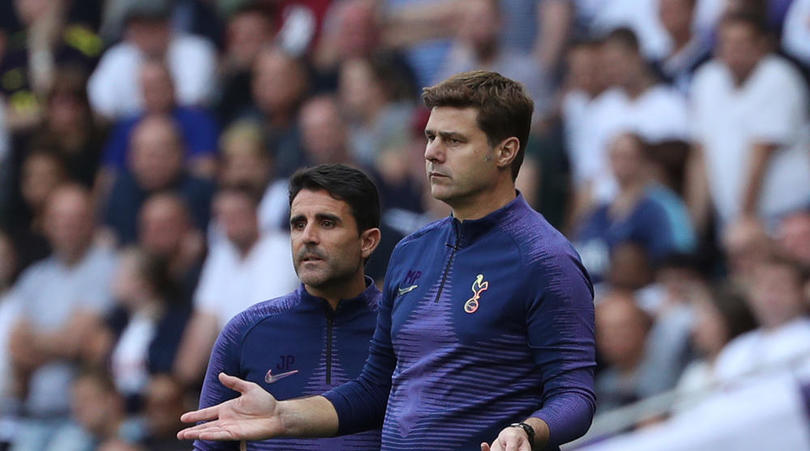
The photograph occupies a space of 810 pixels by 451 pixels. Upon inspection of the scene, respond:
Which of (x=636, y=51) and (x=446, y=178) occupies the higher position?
(x=636, y=51)

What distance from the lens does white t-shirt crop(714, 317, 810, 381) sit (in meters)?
6.66

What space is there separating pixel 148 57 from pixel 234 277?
2.41 m

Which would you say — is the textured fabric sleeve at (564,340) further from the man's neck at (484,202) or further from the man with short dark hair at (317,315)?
the man with short dark hair at (317,315)

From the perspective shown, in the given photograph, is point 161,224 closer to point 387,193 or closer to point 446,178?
point 387,193

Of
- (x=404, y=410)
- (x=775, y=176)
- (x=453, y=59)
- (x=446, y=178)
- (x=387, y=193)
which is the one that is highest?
(x=453, y=59)


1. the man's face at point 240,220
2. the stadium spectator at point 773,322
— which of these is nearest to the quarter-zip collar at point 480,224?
the stadium spectator at point 773,322

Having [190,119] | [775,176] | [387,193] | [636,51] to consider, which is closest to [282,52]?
[190,119]

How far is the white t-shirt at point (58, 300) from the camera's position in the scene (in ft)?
32.6

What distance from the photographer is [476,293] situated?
332cm

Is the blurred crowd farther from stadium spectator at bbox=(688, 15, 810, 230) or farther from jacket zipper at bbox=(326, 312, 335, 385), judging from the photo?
jacket zipper at bbox=(326, 312, 335, 385)

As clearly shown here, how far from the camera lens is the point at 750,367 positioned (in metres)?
6.80

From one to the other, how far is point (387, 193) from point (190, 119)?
2.43m

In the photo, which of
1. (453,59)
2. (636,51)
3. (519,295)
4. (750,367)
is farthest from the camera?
(453,59)

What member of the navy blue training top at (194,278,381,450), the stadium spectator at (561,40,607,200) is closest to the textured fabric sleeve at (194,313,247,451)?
the navy blue training top at (194,278,381,450)
